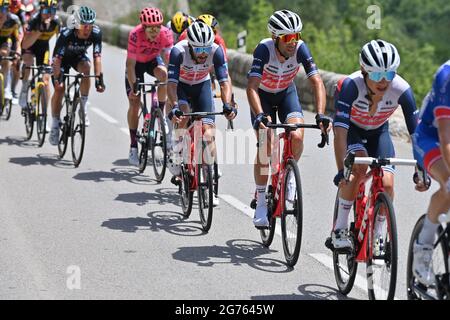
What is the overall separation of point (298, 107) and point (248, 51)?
54.0 ft

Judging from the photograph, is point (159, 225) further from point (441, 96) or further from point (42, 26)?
point (42, 26)

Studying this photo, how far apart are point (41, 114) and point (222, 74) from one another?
502 cm

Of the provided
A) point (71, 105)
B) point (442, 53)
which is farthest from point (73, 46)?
point (442, 53)

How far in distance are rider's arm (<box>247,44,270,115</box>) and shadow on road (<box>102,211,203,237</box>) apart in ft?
4.71

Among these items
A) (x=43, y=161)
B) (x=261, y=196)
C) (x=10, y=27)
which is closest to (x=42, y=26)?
(x=10, y=27)

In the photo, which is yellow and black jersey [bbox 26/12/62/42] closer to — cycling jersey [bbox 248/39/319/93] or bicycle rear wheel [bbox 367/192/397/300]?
cycling jersey [bbox 248/39/319/93]

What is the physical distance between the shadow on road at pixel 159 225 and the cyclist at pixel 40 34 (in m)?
4.87

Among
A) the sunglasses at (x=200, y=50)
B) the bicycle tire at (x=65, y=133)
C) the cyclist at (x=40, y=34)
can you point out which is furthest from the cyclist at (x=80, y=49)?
the sunglasses at (x=200, y=50)

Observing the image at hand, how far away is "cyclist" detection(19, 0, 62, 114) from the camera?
14781 mm

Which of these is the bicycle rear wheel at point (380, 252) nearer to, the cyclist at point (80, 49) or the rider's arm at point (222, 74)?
the rider's arm at point (222, 74)

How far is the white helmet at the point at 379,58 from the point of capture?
7.14 m

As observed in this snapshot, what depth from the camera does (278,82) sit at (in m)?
9.58

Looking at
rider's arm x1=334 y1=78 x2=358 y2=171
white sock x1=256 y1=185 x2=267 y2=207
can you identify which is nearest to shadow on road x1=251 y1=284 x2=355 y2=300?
rider's arm x1=334 y1=78 x2=358 y2=171
